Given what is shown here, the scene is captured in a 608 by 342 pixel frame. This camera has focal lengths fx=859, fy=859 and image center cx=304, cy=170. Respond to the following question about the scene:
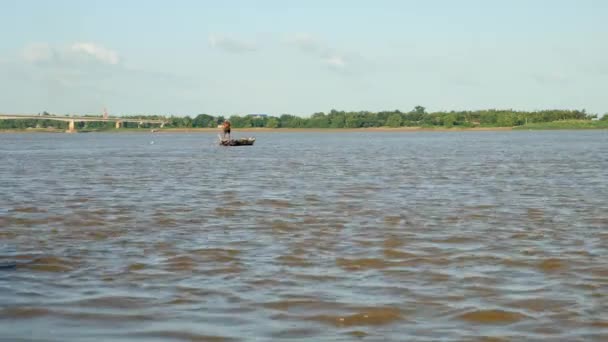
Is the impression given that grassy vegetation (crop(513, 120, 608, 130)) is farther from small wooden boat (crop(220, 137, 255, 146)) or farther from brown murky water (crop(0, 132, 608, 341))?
brown murky water (crop(0, 132, 608, 341))

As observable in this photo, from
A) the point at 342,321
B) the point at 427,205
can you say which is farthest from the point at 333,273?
the point at 427,205

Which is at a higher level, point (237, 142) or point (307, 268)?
point (307, 268)

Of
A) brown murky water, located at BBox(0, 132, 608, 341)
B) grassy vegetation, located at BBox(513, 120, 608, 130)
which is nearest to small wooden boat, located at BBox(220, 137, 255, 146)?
brown murky water, located at BBox(0, 132, 608, 341)

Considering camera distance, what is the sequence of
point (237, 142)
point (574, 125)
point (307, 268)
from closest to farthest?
point (307, 268) → point (237, 142) → point (574, 125)

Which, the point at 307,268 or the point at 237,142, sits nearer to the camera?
Result: the point at 307,268

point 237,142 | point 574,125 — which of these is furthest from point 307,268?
point 574,125

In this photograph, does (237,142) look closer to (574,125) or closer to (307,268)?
(307,268)

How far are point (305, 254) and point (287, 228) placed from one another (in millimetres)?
3215

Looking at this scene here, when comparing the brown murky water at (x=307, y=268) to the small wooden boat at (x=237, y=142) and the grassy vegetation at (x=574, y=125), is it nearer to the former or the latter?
the small wooden boat at (x=237, y=142)

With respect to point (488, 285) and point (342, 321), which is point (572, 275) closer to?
point (488, 285)

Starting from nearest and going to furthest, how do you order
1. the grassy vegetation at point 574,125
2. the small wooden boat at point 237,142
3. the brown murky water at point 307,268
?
the brown murky water at point 307,268
the small wooden boat at point 237,142
the grassy vegetation at point 574,125

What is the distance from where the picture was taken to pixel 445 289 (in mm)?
9750

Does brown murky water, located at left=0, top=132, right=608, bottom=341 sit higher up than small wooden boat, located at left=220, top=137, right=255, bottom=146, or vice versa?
brown murky water, located at left=0, top=132, right=608, bottom=341

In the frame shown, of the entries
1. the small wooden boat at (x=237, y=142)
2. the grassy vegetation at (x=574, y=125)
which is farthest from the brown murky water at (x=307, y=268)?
the grassy vegetation at (x=574, y=125)
